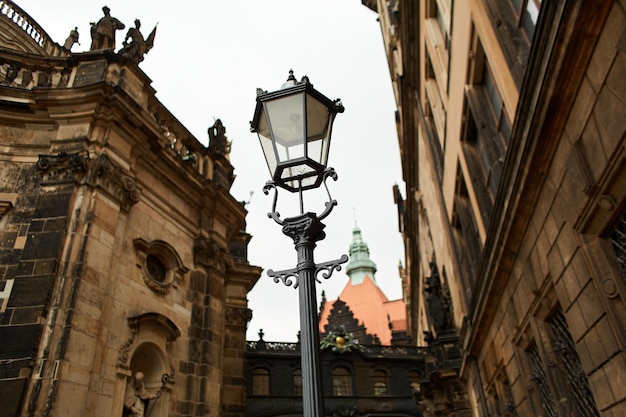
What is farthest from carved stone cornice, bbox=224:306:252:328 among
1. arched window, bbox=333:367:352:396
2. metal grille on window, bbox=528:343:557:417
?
arched window, bbox=333:367:352:396

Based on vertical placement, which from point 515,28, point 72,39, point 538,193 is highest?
point 72,39

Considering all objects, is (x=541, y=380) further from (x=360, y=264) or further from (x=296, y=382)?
(x=360, y=264)

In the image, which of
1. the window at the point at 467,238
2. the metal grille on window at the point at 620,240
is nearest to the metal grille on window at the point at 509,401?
the window at the point at 467,238

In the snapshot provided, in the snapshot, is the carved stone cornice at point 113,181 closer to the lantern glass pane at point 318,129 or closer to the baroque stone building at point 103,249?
the baroque stone building at point 103,249

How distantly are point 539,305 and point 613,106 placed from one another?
3.66 meters

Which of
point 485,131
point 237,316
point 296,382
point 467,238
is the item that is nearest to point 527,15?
point 485,131

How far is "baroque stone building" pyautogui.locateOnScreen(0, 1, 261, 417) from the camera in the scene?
26.0 ft

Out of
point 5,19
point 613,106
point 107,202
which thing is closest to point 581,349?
point 613,106

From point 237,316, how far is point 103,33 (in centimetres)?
874

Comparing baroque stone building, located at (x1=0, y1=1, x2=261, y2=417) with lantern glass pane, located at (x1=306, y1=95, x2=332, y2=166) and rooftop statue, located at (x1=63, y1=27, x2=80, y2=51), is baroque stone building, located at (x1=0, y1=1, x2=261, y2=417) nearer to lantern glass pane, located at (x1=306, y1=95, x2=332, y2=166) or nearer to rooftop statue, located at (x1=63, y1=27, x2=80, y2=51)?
lantern glass pane, located at (x1=306, y1=95, x2=332, y2=166)

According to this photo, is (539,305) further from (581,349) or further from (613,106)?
(613,106)

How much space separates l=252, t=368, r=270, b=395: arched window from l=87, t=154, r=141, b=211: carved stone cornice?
910 inches

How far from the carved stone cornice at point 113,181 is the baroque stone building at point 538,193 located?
6898 millimetres

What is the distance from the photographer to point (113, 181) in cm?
980
